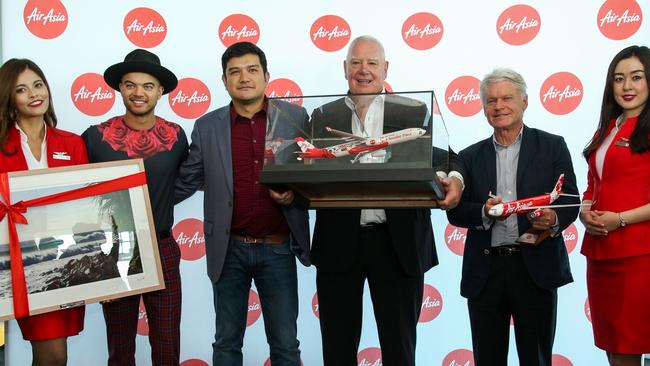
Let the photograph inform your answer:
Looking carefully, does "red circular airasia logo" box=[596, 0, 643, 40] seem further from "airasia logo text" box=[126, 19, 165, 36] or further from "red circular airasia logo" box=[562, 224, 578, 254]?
"airasia logo text" box=[126, 19, 165, 36]

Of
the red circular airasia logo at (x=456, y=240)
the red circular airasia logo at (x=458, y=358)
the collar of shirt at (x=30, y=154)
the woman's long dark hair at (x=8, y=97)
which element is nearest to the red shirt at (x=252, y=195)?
the collar of shirt at (x=30, y=154)

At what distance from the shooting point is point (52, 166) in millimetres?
2715

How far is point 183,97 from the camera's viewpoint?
4.12m

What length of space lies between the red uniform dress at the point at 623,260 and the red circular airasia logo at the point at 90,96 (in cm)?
321

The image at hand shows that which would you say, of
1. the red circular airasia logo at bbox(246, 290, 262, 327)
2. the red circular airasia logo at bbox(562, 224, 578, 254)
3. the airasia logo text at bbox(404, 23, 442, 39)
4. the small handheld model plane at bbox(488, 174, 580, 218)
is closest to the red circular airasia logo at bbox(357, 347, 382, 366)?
the red circular airasia logo at bbox(246, 290, 262, 327)

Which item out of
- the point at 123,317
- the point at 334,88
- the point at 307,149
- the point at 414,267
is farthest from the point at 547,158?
the point at 123,317

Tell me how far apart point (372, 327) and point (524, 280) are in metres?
1.74

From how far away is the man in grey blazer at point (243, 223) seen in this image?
9.37 feet

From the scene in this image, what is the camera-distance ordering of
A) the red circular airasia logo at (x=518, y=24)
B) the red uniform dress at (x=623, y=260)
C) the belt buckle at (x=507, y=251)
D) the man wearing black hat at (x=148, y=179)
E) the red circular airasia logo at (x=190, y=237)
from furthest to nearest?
1. the red circular airasia logo at (x=190, y=237)
2. the red circular airasia logo at (x=518, y=24)
3. the man wearing black hat at (x=148, y=179)
4. the belt buckle at (x=507, y=251)
5. the red uniform dress at (x=623, y=260)

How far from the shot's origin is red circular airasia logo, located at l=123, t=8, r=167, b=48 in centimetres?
411

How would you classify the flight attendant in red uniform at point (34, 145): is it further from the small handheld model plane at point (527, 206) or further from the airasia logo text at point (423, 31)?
the airasia logo text at point (423, 31)

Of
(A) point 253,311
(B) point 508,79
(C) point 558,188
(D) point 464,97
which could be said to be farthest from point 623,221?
(A) point 253,311

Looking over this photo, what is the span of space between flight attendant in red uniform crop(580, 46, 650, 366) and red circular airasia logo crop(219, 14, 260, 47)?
2414 millimetres

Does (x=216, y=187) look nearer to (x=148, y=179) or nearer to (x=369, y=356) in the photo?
(x=148, y=179)
